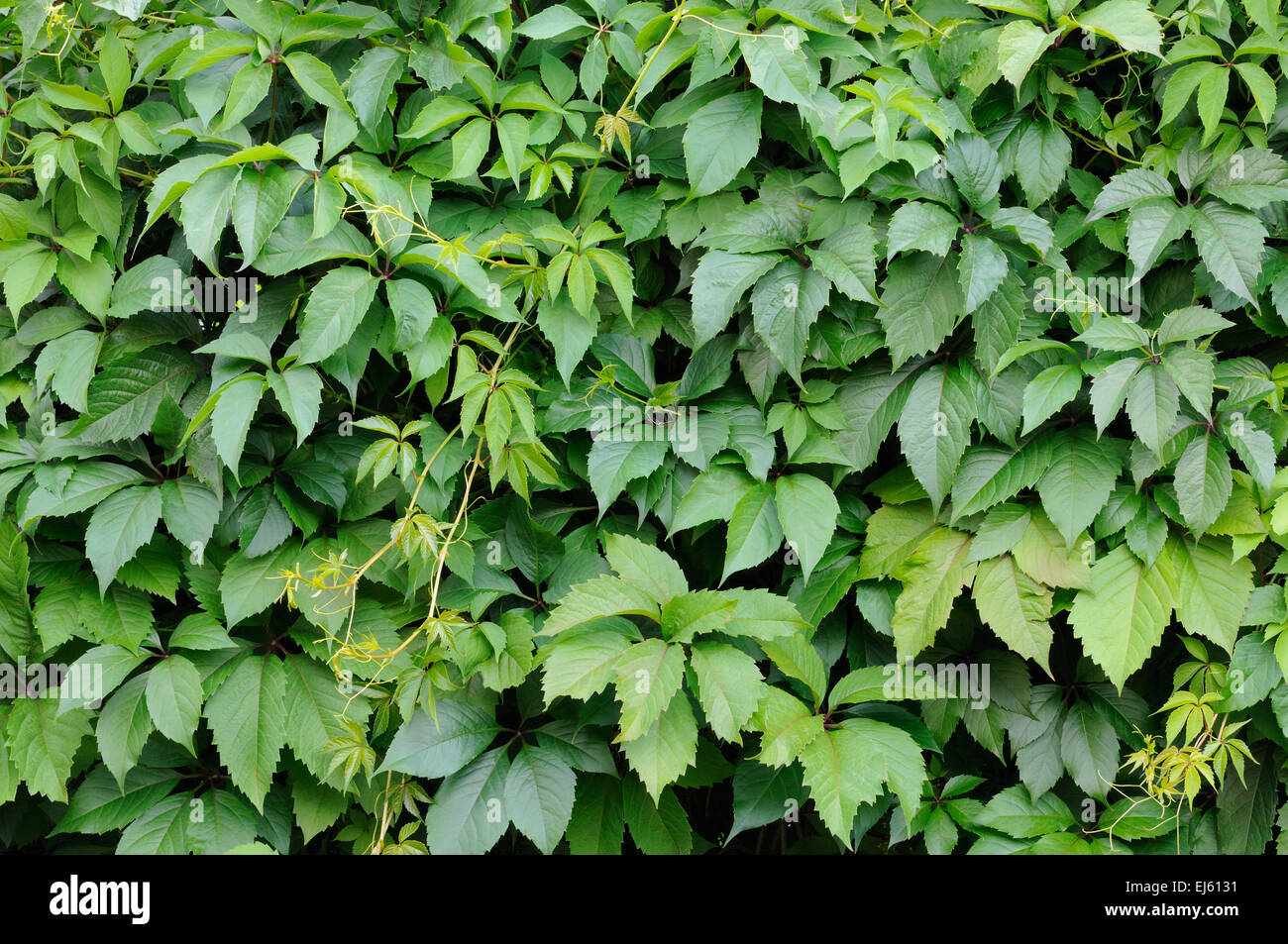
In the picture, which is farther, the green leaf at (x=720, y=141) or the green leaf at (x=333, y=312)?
the green leaf at (x=720, y=141)

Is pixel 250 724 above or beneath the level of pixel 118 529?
beneath

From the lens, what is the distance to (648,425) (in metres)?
2.16

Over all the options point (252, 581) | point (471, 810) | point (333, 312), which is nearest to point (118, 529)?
point (252, 581)

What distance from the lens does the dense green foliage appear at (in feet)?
6.54

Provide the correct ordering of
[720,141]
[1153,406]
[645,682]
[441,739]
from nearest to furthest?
[645,682] < [1153,406] < [441,739] < [720,141]

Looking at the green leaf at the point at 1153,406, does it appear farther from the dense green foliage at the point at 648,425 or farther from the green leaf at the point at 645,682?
the green leaf at the point at 645,682

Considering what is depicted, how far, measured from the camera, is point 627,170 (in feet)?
7.60

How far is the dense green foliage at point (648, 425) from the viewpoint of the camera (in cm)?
199

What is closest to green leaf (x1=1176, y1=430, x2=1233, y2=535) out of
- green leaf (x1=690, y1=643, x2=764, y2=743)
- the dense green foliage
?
the dense green foliage

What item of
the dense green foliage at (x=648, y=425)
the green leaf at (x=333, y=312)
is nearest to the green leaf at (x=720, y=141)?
the dense green foliage at (x=648, y=425)

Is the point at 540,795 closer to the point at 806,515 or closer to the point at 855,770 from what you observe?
the point at 855,770

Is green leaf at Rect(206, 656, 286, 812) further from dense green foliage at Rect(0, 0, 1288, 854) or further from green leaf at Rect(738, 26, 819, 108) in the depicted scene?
green leaf at Rect(738, 26, 819, 108)

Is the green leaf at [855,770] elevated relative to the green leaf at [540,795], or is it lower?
elevated

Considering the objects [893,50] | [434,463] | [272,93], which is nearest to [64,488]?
[434,463]
